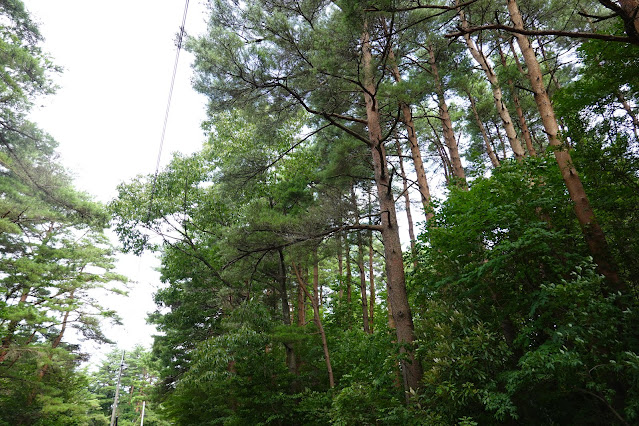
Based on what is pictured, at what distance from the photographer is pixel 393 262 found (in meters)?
5.62

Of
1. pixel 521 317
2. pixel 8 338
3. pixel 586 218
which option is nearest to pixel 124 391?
pixel 8 338

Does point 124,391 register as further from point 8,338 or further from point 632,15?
point 632,15

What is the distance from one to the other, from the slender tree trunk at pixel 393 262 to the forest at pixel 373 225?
0.03 meters

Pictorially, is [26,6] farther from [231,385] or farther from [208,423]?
[208,423]

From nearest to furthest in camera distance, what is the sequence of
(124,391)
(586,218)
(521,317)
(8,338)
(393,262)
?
1. (586,218)
2. (521,317)
3. (393,262)
4. (8,338)
5. (124,391)

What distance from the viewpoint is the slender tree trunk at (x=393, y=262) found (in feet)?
16.4

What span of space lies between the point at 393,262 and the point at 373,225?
2.35ft

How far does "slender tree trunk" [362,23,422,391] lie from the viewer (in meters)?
5.00

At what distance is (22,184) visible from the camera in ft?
42.7

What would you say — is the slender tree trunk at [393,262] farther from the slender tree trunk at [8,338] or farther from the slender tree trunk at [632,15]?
the slender tree trunk at [8,338]

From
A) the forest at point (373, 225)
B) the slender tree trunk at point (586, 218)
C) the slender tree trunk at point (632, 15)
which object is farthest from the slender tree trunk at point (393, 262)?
the slender tree trunk at point (632, 15)

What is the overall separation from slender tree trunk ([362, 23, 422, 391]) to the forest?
33mm

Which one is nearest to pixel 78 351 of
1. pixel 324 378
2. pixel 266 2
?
pixel 324 378

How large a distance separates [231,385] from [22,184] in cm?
1108
